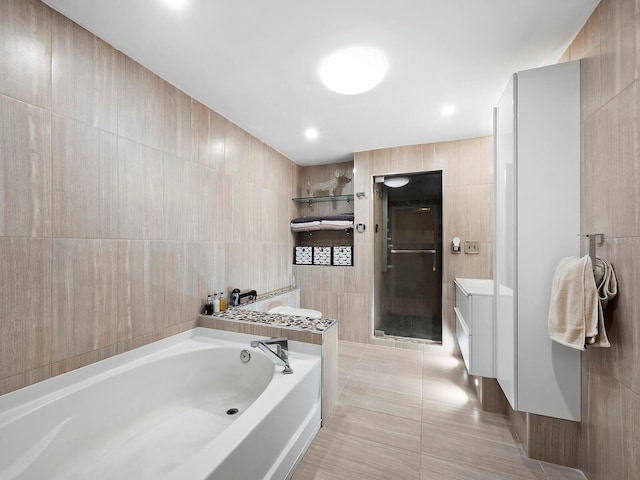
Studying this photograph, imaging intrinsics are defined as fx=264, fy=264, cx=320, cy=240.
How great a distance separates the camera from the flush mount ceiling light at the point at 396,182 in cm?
314

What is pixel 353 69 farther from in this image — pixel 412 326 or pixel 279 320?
pixel 412 326

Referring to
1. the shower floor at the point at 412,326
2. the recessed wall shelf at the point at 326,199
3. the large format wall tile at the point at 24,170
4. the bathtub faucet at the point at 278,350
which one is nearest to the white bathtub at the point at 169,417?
the bathtub faucet at the point at 278,350

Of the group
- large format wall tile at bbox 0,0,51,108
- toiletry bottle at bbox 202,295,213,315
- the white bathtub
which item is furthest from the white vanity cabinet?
large format wall tile at bbox 0,0,51,108

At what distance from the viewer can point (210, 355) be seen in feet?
6.13

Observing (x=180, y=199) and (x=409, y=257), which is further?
(x=409, y=257)

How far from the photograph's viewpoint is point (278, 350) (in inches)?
65.9

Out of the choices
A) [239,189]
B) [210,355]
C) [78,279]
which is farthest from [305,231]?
[78,279]

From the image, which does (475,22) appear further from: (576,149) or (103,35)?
(103,35)

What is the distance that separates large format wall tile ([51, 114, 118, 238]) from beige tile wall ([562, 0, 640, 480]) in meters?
2.50

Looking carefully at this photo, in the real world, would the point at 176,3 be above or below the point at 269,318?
above

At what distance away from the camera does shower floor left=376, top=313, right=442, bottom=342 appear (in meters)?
3.00

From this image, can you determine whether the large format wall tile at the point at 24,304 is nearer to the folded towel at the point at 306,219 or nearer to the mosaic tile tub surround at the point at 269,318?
the mosaic tile tub surround at the point at 269,318

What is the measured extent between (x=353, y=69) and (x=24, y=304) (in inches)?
84.3

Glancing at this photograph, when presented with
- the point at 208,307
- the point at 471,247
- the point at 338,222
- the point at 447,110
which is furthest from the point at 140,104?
the point at 471,247
